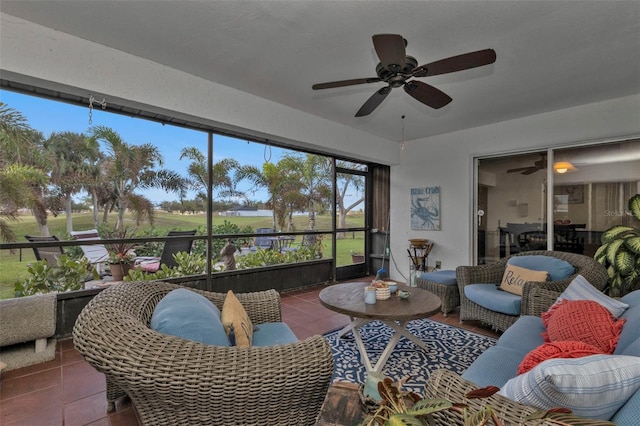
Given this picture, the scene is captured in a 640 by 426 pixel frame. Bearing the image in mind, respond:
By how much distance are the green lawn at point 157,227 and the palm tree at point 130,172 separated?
14 centimetres

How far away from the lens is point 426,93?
2559mm

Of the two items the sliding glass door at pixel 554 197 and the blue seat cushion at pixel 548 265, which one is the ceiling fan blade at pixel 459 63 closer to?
the blue seat cushion at pixel 548 265

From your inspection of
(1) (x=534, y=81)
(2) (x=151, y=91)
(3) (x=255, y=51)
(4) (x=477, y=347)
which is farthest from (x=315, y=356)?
(1) (x=534, y=81)

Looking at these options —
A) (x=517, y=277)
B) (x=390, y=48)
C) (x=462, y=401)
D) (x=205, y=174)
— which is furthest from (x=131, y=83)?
(x=517, y=277)

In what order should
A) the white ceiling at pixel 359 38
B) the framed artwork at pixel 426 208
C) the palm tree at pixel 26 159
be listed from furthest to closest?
1. the framed artwork at pixel 426 208
2. the palm tree at pixel 26 159
3. the white ceiling at pixel 359 38

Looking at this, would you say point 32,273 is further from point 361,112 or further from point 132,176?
point 361,112

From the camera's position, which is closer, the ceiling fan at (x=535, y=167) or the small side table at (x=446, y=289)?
the small side table at (x=446, y=289)

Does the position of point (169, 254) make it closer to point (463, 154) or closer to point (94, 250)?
point (94, 250)

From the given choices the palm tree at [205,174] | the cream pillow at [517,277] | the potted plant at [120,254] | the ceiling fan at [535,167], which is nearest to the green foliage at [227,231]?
the palm tree at [205,174]

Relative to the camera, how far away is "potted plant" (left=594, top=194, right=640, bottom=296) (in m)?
3.12

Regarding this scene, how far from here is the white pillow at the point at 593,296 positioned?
1.84 meters

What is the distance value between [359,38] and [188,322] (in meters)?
2.38

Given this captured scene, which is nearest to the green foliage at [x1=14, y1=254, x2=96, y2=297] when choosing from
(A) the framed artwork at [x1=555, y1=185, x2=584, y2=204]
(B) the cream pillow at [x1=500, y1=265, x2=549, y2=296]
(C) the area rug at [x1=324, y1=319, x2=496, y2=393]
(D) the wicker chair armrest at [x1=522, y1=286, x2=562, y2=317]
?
(C) the area rug at [x1=324, y1=319, x2=496, y2=393]

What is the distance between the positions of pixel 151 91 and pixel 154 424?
2.78m
